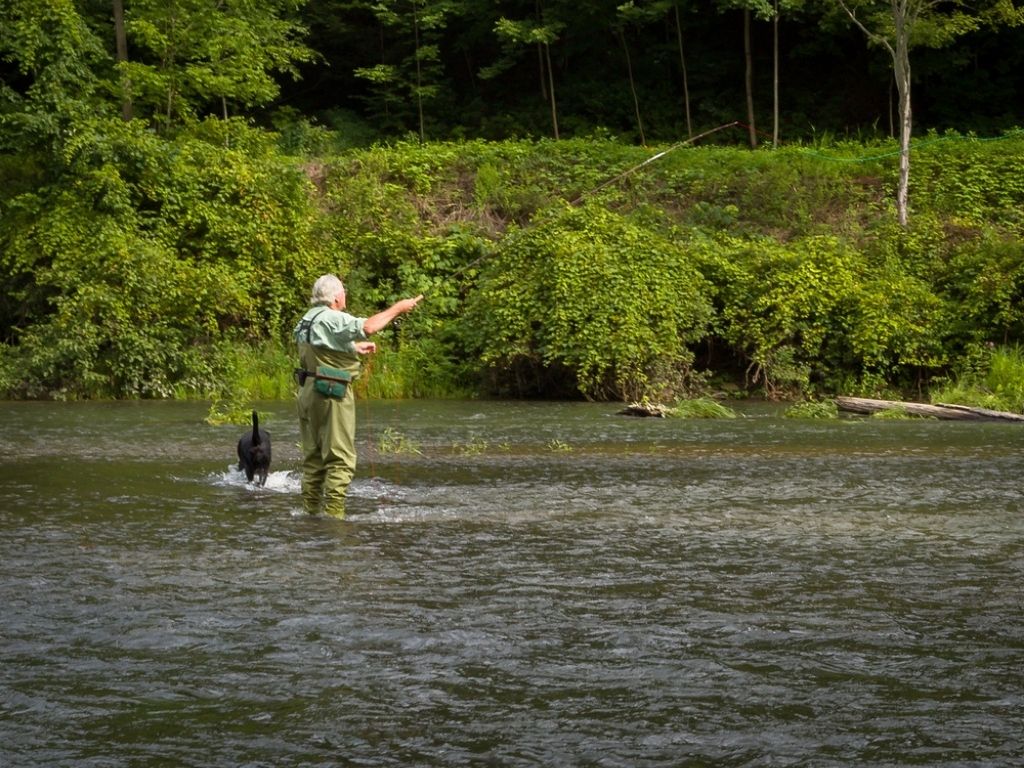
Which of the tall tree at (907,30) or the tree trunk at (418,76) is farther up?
the tree trunk at (418,76)

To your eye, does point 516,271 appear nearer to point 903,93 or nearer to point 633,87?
point 903,93

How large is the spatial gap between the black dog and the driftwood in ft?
37.2

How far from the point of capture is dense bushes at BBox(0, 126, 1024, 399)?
23734mm

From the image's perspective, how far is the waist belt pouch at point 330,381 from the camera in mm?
9930

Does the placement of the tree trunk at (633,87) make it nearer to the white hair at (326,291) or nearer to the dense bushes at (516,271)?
the dense bushes at (516,271)

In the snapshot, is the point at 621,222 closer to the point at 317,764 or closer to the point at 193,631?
the point at 193,631

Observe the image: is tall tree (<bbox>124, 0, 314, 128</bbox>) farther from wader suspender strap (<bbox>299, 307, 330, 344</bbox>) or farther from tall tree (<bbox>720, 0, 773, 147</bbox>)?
wader suspender strap (<bbox>299, 307, 330, 344</bbox>)

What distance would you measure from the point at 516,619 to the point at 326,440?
384cm

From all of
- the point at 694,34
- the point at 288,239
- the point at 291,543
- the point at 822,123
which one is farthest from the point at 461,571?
the point at 694,34

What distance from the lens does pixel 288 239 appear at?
27.4m

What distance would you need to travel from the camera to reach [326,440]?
9.98 metres

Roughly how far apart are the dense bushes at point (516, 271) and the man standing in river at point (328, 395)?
1187 centimetres

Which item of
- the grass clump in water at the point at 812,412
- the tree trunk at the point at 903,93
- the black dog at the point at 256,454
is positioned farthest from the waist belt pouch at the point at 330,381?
the tree trunk at the point at 903,93

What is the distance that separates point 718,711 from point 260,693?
1696mm
